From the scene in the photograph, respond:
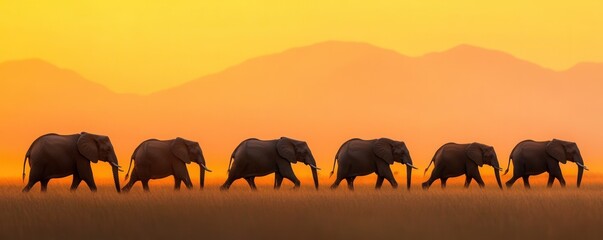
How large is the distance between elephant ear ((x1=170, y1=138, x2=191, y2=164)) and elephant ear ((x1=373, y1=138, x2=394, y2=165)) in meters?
6.92

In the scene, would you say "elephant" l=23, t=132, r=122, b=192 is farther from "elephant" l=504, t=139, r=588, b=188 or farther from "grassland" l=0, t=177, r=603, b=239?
"elephant" l=504, t=139, r=588, b=188

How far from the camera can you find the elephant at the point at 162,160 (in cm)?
3916

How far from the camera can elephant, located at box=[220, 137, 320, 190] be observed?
40.3 metres

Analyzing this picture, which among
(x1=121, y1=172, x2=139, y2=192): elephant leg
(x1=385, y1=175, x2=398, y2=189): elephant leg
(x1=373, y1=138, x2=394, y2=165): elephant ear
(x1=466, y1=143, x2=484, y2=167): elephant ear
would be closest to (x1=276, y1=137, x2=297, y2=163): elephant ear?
(x1=373, y1=138, x2=394, y2=165): elephant ear

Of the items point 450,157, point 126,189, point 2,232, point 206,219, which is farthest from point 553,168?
point 2,232

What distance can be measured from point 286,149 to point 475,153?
8.35 meters

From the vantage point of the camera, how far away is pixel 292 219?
909 inches

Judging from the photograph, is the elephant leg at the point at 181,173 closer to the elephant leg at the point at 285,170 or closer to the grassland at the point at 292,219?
the elephant leg at the point at 285,170

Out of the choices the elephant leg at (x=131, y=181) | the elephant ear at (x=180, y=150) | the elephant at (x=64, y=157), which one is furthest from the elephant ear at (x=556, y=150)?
the elephant at (x=64, y=157)

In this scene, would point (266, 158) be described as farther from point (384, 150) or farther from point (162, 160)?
point (384, 150)

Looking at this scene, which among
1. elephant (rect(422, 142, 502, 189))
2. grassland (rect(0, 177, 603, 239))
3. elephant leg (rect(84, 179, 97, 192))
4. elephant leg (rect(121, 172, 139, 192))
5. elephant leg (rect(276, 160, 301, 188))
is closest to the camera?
grassland (rect(0, 177, 603, 239))

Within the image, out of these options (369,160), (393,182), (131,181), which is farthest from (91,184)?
(393,182)

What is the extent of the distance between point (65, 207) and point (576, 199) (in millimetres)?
14097

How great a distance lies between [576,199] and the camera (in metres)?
32.6
